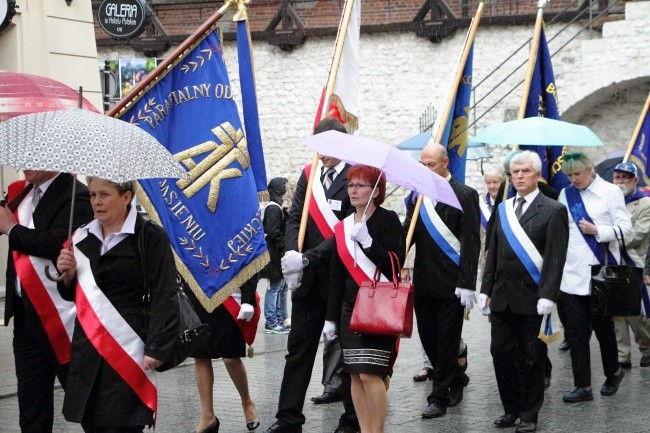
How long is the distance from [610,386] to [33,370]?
5.06 m

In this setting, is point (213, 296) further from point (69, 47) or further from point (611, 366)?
point (69, 47)

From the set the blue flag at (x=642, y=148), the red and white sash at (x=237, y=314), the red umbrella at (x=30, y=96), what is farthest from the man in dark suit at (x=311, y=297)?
the blue flag at (x=642, y=148)

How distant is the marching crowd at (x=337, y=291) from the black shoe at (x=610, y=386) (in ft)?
0.04

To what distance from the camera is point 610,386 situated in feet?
32.6

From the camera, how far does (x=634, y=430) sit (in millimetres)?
8367

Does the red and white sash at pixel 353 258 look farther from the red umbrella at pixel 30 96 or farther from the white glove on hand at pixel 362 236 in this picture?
the red umbrella at pixel 30 96

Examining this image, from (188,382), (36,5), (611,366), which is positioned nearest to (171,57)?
(188,382)

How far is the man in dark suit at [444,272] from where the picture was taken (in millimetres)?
9133

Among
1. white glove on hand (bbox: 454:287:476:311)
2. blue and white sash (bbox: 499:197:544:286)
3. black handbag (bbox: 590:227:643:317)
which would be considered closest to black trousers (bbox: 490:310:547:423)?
blue and white sash (bbox: 499:197:544:286)

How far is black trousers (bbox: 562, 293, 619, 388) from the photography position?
9672mm

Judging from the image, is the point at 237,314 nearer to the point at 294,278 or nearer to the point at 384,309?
the point at 294,278

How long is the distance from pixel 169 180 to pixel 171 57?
0.78 meters

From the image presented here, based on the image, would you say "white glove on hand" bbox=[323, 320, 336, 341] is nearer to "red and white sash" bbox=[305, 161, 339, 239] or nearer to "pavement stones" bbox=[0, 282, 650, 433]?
"red and white sash" bbox=[305, 161, 339, 239]

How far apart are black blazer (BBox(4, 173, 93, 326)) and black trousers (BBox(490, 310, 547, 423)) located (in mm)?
3215
